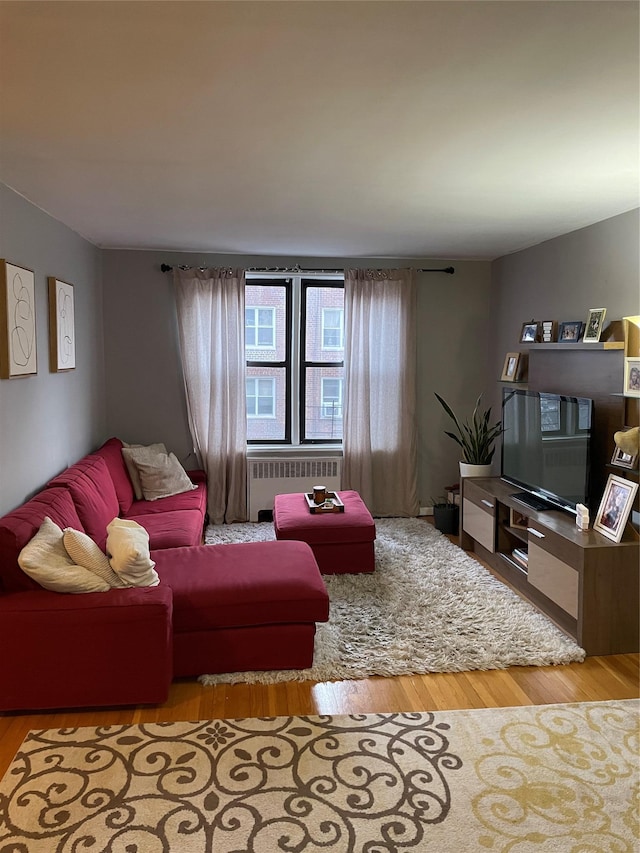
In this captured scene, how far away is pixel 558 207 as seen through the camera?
3.64m

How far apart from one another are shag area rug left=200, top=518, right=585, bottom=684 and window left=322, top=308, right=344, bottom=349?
2.08m

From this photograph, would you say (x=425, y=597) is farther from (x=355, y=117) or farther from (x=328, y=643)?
(x=355, y=117)

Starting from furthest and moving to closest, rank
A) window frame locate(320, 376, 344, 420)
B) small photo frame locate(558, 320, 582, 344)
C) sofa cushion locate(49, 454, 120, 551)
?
1. window frame locate(320, 376, 344, 420)
2. small photo frame locate(558, 320, 582, 344)
3. sofa cushion locate(49, 454, 120, 551)

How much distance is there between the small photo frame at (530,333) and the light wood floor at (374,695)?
2.44m

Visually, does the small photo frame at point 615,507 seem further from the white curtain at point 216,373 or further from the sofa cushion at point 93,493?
the white curtain at point 216,373

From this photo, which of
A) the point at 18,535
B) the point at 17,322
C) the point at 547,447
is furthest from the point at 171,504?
the point at 547,447

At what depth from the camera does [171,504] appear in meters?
4.75

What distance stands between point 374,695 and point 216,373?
3318mm

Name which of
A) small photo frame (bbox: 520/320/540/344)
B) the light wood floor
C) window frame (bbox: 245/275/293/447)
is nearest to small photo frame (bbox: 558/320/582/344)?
small photo frame (bbox: 520/320/540/344)

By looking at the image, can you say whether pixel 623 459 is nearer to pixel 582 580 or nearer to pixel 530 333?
pixel 582 580

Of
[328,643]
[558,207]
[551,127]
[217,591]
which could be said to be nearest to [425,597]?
[328,643]

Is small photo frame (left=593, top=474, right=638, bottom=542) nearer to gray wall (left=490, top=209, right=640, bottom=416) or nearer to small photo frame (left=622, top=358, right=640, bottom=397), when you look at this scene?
small photo frame (left=622, top=358, right=640, bottom=397)

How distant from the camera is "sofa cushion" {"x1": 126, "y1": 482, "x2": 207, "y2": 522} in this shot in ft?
15.1

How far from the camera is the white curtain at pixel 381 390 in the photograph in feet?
18.5
